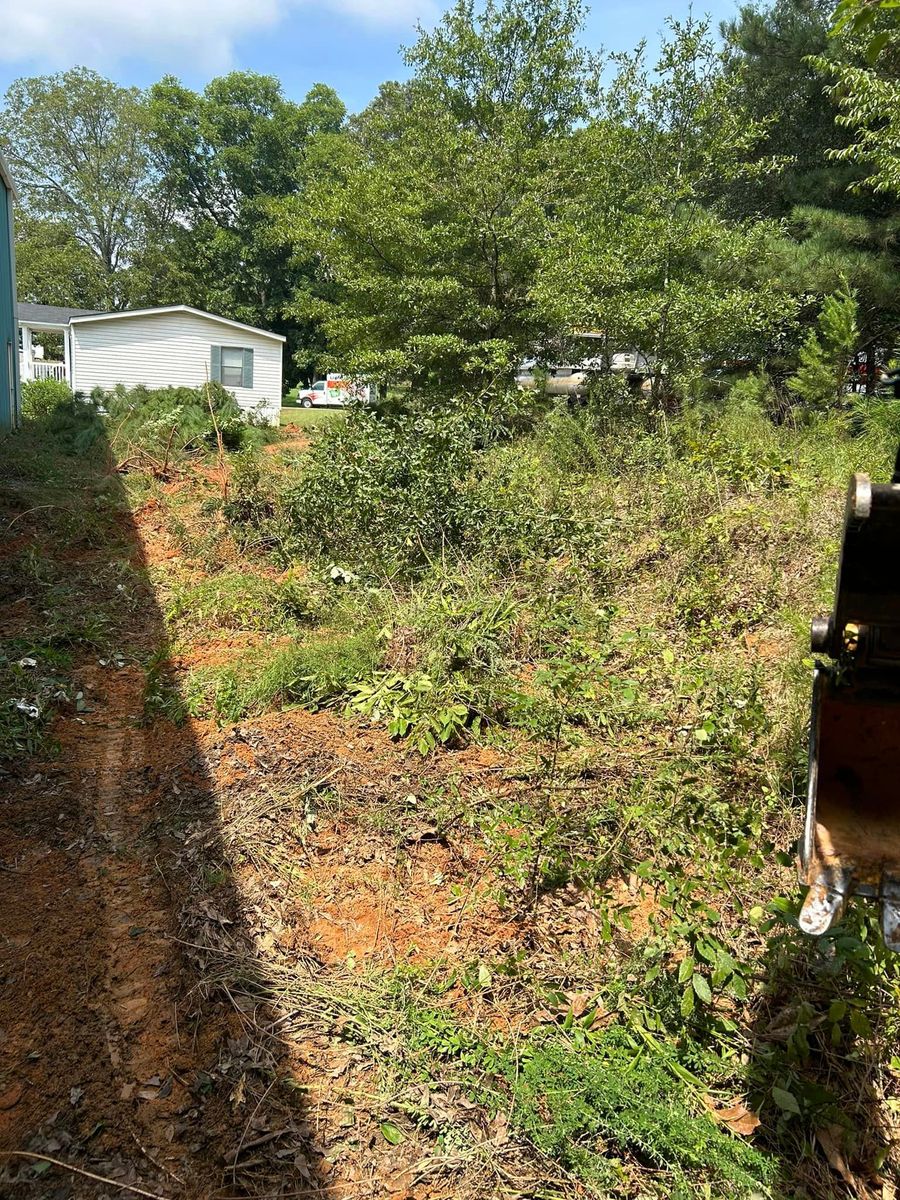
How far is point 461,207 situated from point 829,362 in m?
5.91

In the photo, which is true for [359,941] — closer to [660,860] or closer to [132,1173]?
[132,1173]

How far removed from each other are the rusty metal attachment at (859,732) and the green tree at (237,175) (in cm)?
3674

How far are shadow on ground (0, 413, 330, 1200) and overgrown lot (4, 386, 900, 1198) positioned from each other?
0.05 metres

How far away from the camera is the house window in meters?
21.4

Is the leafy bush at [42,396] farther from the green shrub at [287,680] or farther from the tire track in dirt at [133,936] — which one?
the tire track in dirt at [133,936]

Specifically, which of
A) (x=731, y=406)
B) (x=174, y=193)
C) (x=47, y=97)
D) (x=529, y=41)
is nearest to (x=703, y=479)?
(x=731, y=406)

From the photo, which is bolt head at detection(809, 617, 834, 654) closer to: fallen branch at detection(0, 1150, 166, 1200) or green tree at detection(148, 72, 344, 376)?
fallen branch at detection(0, 1150, 166, 1200)

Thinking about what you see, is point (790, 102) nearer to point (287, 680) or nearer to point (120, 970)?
point (287, 680)

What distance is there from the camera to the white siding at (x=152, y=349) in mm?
20172

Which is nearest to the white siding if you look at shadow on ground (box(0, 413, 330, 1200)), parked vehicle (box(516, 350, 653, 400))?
parked vehicle (box(516, 350, 653, 400))

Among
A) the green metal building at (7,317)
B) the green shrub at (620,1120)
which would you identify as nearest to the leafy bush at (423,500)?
the green shrub at (620,1120)

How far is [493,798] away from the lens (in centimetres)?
353

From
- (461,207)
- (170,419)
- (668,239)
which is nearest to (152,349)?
(170,419)

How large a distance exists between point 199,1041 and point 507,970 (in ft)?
3.49
